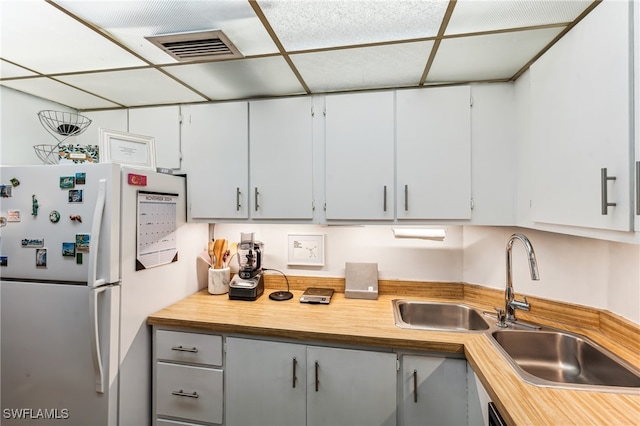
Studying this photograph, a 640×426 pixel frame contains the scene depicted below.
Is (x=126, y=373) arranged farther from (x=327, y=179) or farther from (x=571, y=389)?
(x=571, y=389)

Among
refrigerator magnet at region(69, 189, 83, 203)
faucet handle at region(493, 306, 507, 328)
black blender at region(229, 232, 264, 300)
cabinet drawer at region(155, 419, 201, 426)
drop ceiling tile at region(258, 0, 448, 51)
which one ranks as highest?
drop ceiling tile at region(258, 0, 448, 51)

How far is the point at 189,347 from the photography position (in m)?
1.65

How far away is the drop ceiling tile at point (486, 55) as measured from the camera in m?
1.27

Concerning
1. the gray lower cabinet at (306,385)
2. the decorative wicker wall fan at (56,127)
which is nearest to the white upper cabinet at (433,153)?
the gray lower cabinet at (306,385)

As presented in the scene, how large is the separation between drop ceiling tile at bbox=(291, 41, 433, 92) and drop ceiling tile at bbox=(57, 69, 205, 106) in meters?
0.81

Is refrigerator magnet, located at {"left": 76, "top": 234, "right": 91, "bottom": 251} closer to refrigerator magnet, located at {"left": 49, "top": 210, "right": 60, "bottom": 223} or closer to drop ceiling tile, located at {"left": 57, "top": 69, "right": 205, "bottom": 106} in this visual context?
refrigerator magnet, located at {"left": 49, "top": 210, "right": 60, "bottom": 223}

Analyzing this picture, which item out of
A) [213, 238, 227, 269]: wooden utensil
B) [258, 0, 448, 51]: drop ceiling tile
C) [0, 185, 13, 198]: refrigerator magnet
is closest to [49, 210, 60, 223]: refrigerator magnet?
[0, 185, 13, 198]: refrigerator magnet

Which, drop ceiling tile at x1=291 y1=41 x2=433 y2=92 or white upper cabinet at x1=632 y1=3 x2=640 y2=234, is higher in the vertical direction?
drop ceiling tile at x1=291 y1=41 x2=433 y2=92

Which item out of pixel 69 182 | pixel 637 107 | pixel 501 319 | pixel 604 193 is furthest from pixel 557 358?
pixel 69 182

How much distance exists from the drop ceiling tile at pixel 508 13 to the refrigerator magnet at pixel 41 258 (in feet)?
7.11

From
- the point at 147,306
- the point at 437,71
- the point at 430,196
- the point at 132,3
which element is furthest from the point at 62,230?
the point at 437,71

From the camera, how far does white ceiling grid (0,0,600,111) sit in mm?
1082

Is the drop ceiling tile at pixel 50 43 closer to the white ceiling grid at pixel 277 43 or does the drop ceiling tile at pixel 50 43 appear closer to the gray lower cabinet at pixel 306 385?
the white ceiling grid at pixel 277 43

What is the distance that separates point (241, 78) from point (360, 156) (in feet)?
2.72
